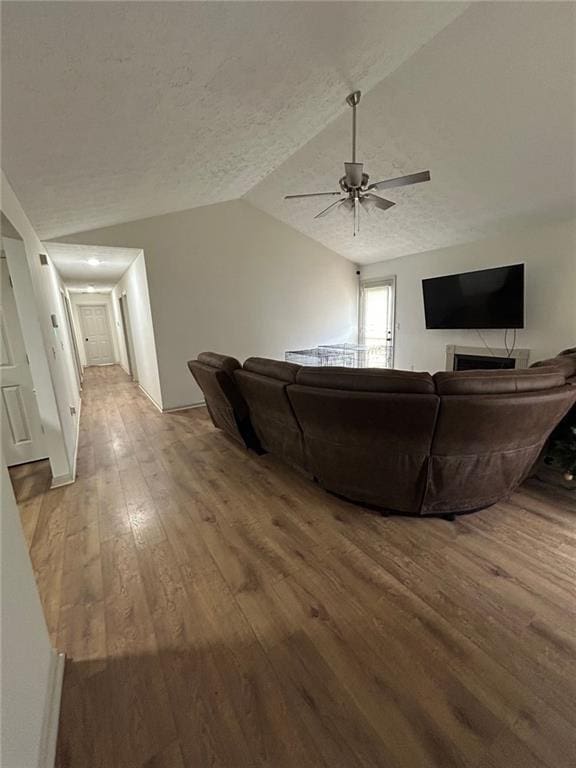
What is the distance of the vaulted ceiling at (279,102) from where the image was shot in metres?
1.45

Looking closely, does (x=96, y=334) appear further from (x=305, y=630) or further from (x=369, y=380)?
(x=305, y=630)

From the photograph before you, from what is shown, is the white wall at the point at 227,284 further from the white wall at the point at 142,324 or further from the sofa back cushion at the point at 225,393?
the sofa back cushion at the point at 225,393

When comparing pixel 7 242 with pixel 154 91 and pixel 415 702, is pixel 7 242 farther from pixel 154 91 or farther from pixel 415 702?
pixel 415 702

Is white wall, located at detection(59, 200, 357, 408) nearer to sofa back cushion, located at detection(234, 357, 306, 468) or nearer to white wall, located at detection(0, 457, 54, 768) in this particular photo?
sofa back cushion, located at detection(234, 357, 306, 468)

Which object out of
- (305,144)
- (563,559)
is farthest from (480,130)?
(563,559)

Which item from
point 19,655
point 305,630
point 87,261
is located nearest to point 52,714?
point 19,655

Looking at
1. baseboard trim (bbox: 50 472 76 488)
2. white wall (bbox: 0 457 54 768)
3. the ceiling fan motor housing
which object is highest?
the ceiling fan motor housing

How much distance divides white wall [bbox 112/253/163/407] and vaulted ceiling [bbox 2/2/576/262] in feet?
3.37

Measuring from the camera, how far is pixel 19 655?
910 mm

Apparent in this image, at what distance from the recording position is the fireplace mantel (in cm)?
442

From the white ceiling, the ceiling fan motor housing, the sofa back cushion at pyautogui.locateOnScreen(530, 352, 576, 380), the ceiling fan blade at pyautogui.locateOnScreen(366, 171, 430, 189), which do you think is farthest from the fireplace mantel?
the white ceiling

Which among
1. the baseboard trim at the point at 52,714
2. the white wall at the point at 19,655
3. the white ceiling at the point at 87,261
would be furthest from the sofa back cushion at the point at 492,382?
the white ceiling at the point at 87,261

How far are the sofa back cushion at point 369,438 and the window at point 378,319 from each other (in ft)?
15.3

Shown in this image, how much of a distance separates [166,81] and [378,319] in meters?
5.55
